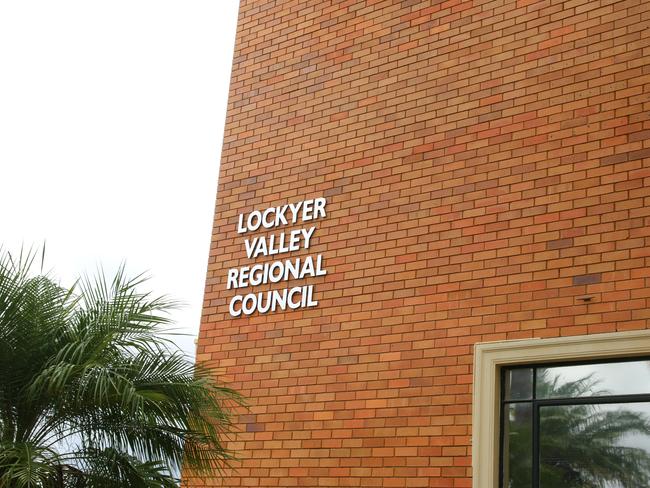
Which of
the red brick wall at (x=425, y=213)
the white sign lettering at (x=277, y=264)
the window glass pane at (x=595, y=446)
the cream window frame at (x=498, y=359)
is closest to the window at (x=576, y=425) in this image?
the window glass pane at (x=595, y=446)

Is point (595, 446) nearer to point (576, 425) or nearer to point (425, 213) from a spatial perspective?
point (576, 425)

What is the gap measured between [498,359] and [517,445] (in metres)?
0.78

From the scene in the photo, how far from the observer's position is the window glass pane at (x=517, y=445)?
8703 mm

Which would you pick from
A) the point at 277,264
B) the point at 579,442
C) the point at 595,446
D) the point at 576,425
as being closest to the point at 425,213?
the point at 277,264

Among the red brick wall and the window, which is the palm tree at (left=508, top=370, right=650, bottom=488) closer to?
the window

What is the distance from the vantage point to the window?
8.20m

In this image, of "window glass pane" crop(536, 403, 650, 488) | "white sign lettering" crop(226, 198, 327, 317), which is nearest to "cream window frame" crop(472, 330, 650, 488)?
"window glass pane" crop(536, 403, 650, 488)

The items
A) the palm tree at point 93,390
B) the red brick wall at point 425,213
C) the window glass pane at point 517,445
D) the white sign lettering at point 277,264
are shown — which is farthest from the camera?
the white sign lettering at point 277,264

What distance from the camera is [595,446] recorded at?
837cm

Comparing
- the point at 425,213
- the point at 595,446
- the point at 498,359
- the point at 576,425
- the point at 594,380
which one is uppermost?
the point at 425,213

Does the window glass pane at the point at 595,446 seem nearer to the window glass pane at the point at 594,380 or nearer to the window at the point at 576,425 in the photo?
the window at the point at 576,425

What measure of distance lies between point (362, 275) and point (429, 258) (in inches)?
Answer: 31.7

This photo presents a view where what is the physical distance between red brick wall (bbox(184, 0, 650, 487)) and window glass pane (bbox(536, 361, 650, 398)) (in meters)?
0.36

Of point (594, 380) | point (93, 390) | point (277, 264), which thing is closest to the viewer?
point (93, 390)
